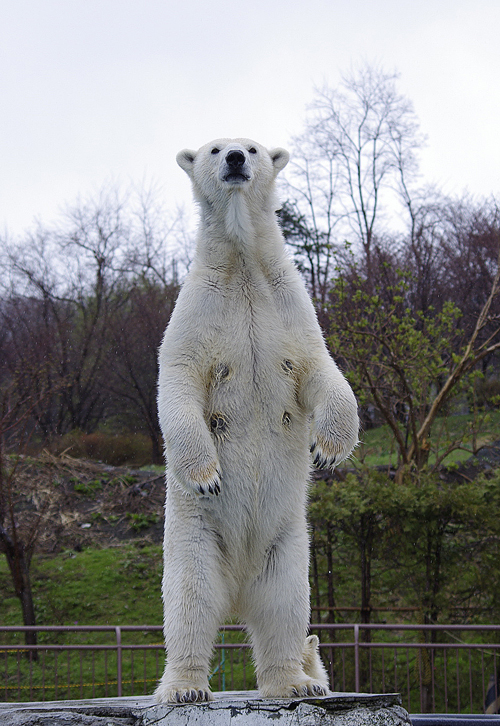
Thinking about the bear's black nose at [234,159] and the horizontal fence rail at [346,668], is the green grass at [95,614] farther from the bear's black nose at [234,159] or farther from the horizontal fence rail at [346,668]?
the bear's black nose at [234,159]

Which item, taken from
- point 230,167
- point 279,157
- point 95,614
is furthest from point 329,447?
point 95,614

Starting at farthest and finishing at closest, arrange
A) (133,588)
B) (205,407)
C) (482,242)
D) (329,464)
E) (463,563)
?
(482,242) → (133,588) → (463,563) → (205,407) → (329,464)

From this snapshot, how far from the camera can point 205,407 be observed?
300 cm

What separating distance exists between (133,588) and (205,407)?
31.7 ft

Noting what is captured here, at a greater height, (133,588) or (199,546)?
(199,546)

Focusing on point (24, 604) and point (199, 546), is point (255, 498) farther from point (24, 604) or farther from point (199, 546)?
point (24, 604)

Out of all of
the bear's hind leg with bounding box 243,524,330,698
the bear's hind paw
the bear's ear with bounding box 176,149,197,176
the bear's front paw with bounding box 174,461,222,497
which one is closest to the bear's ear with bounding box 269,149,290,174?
the bear's ear with bounding box 176,149,197,176

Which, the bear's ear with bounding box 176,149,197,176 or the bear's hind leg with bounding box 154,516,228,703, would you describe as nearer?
the bear's hind leg with bounding box 154,516,228,703

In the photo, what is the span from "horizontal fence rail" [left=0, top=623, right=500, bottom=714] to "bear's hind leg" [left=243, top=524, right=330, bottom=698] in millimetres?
4035

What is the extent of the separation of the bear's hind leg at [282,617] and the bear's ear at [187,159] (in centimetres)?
182

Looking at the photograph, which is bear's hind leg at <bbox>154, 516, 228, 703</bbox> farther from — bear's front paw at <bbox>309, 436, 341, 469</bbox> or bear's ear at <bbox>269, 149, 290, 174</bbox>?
bear's ear at <bbox>269, 149, 290, 174</bbox>

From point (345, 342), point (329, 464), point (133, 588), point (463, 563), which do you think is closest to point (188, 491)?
point (329, 464)

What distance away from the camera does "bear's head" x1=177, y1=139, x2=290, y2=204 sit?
120 inches

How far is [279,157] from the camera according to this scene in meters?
3.44
